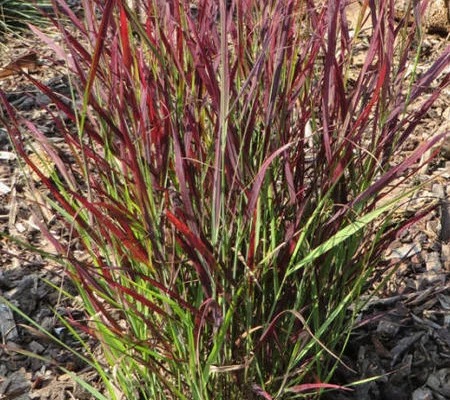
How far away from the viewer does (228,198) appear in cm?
122

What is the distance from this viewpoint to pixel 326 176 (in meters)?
1.42

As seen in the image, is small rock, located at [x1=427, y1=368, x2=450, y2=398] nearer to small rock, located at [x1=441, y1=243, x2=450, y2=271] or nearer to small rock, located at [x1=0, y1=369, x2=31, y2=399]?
small rock, located at [x1=441, y1=243, x2=450, y2=271]

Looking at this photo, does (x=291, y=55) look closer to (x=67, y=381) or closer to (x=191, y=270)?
(x=191, y=270)

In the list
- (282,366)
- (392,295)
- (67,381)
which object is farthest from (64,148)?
(282,366)

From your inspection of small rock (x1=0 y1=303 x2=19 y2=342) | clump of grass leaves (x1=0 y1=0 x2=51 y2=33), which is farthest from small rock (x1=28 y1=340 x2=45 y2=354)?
clump of grass leaves (x1=0 y1=0 x2=51 y2=33)

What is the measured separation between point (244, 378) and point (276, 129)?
0.51 metres

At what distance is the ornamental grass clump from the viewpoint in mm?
1260

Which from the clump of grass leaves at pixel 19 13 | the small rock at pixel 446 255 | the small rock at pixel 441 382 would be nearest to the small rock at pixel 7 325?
the small rock at pixel 441 382

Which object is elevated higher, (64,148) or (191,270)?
(191,270)

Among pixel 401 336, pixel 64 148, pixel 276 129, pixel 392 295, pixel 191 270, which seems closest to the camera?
pixel 276 129

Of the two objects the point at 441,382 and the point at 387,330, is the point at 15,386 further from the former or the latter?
the point at 441,382

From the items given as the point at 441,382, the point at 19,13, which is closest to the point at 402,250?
the point at 441,382

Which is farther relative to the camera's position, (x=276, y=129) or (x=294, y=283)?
(x=294, y=283)

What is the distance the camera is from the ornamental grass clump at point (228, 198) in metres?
1.26
